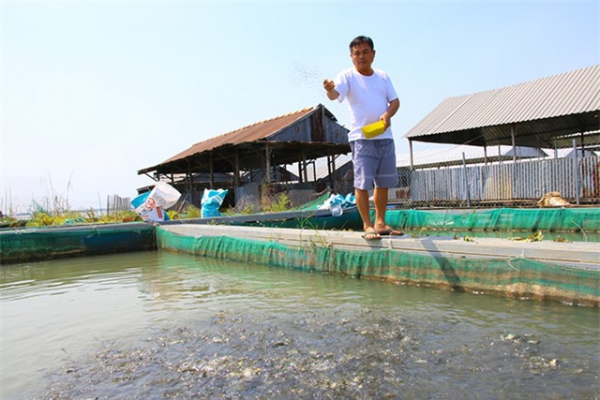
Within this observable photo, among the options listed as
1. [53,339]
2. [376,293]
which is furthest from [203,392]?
[376,293]

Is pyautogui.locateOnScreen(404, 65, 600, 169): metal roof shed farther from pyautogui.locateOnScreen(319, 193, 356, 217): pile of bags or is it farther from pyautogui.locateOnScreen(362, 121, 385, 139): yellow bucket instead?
pyautogui.locateOnScreen(362, 121, 385, 139): yellow bucket

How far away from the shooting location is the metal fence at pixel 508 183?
9773 millimetres

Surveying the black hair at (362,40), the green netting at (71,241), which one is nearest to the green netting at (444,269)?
the black hair at (362,40)

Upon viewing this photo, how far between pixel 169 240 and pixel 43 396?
20.1 ft

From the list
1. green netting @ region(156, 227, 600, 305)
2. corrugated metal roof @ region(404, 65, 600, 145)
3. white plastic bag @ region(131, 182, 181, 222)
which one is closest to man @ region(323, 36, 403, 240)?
green netting @ region(156, 227, 600, 305)

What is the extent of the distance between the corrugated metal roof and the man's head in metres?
8.64

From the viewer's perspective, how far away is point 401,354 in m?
2.22

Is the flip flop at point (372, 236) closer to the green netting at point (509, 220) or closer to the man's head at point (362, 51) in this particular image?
the man's head at point (362, 51)

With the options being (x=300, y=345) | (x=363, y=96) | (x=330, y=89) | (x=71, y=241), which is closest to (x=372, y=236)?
(x=363, y=96)

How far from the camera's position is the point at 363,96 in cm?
401

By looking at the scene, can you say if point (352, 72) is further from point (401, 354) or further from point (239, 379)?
point (239, 379)

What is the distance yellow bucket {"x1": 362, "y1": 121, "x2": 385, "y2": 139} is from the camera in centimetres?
389

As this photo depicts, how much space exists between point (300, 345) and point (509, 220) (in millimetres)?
6794

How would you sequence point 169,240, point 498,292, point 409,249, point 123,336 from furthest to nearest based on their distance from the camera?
point 169,240 → point 409,249 → point 498,292 → point 123,336
